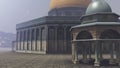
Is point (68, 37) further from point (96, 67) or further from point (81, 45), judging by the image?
point (96, 67)

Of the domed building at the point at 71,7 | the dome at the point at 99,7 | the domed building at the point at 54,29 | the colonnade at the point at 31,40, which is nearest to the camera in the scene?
the dome at the point at 99,7

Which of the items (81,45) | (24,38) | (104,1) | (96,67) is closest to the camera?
(96,67)

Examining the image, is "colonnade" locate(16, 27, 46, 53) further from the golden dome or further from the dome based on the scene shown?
the dome

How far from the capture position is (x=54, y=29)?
5112 cm

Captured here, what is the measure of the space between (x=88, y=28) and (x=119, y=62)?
521cm

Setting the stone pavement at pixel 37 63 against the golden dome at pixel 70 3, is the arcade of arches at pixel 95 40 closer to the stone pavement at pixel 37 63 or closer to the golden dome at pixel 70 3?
the stone pavement at pixel 37 63

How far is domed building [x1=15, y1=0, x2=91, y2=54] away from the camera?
50594 millimetres

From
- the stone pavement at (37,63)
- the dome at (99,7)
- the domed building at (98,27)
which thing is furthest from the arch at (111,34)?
the stone pavement at (37,63)

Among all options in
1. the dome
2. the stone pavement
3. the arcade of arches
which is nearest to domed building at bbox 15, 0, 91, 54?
the stone pavement

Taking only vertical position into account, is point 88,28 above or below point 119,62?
above

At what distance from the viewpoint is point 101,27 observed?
21.5 metres

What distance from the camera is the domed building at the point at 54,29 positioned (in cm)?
5059

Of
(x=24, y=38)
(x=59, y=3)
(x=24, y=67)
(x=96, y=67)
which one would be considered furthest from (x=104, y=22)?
(x=24, y=38)

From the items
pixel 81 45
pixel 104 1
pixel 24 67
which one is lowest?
pixel 24 67
